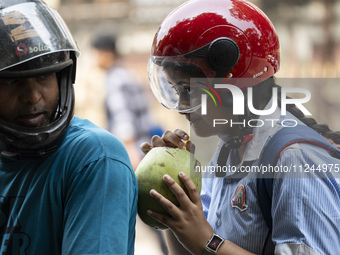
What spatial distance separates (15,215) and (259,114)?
1181 mm

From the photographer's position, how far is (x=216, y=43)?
8.84ft

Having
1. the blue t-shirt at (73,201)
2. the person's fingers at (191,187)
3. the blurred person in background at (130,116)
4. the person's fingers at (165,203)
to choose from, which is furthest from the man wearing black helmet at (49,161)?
the blurred person in background at (130,116)

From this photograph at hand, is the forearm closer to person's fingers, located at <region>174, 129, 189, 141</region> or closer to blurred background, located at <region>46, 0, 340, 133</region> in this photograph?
person's fingers, located at <region>174, 129, 189, 141</region>

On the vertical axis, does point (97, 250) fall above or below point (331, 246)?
above

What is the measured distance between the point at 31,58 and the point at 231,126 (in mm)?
991

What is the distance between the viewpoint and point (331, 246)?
2266mm

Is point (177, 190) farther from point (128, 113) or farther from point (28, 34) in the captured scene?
point (128, 113)

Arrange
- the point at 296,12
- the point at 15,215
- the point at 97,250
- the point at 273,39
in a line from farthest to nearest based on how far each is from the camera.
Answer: the point at 296,12 → the point at 273,39 → the point at 15,215 → the point at 97,250

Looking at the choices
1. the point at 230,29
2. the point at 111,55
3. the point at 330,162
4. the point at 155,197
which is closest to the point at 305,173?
the point at 330,162

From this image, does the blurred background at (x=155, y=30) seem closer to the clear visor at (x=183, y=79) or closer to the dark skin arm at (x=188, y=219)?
the clear visor at (x=183, y=79)

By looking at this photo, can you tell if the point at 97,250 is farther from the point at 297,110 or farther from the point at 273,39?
the point at 273,39

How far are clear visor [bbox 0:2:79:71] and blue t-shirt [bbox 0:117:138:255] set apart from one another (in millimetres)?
345

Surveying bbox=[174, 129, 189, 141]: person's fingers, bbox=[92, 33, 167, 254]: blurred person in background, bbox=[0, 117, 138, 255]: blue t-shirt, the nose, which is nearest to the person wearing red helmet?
Result: bbox=[174, 129, 189, 141]: person's fingers

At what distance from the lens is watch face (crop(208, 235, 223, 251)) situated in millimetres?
2432
